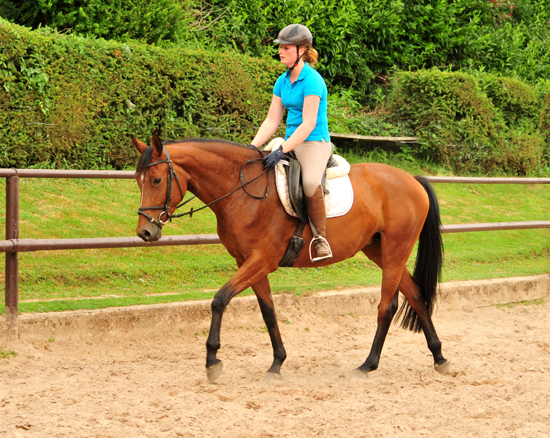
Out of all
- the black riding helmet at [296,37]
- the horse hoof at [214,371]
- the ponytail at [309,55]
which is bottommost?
the horse hoof at [214,371]

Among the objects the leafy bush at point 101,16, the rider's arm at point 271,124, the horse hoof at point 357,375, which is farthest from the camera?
the leafy bush at point 101,16

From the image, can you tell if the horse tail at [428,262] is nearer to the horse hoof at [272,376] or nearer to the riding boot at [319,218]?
the riding boot at [319,218]

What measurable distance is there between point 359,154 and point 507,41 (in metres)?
6.90

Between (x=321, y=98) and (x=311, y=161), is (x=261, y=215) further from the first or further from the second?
(x=321, y=98)

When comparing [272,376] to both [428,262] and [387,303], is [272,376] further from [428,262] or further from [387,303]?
[428,262]

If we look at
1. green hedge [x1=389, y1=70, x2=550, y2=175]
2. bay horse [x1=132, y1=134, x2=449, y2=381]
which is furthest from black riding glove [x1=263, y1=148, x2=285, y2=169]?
green hedge [x1=389, y1=70, x2=550, y2=175]

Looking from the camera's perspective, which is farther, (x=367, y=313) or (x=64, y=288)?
(x=367, y=313)

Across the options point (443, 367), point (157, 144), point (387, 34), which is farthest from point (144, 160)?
point (387, 34)

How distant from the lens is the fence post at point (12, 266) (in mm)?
4930

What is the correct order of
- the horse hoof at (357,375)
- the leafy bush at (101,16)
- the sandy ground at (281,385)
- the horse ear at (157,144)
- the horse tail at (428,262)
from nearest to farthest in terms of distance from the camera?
the sandy ground at (281,385)
the horse ear at (157,144)
the horse hoof at (357,375)
the horse tail at (428,262)
the leafy bush at (101,16)

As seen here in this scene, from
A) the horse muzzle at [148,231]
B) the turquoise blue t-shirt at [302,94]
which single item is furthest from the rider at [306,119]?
the horse muzzle at [148,231]

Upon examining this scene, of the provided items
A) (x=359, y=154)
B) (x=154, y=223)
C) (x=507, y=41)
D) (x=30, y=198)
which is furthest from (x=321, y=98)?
(x=507, y=41)

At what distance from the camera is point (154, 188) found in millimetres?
4078

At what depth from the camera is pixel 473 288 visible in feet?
23.8
